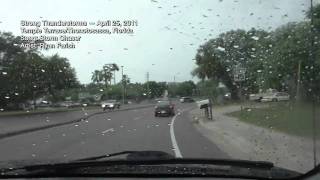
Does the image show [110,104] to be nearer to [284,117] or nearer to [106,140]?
[106,140]

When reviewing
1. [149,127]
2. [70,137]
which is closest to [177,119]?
[149,127]

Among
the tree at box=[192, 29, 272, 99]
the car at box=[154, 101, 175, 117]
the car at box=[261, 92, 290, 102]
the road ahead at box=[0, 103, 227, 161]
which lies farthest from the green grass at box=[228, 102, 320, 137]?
the car at box=[154, 101, 175, 117]

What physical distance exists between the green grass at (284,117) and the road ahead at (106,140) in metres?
1.14

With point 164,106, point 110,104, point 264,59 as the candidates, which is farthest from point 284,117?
point 164,106

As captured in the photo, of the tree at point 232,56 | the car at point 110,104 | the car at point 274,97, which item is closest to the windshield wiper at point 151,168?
the tree at point 232,56

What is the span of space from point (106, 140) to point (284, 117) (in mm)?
2982

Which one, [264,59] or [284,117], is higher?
[264,59]

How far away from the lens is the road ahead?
9.09 metres

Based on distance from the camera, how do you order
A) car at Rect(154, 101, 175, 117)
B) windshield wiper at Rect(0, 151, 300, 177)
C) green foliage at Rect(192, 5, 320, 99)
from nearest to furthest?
windshield wiper at Rect(0, 151, 300, 177), green foliage at Rect(192, 5, 320, 99), car at Rect(154, 101, 175, 117)

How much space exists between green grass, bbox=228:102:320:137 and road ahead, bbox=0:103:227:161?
1136 millimetres

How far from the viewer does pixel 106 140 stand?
356 inches

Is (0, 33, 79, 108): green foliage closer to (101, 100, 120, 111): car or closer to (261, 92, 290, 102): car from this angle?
(101, 100, 120, 111): car

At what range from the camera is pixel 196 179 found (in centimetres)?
336

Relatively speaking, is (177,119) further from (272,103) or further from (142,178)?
(142,178)
